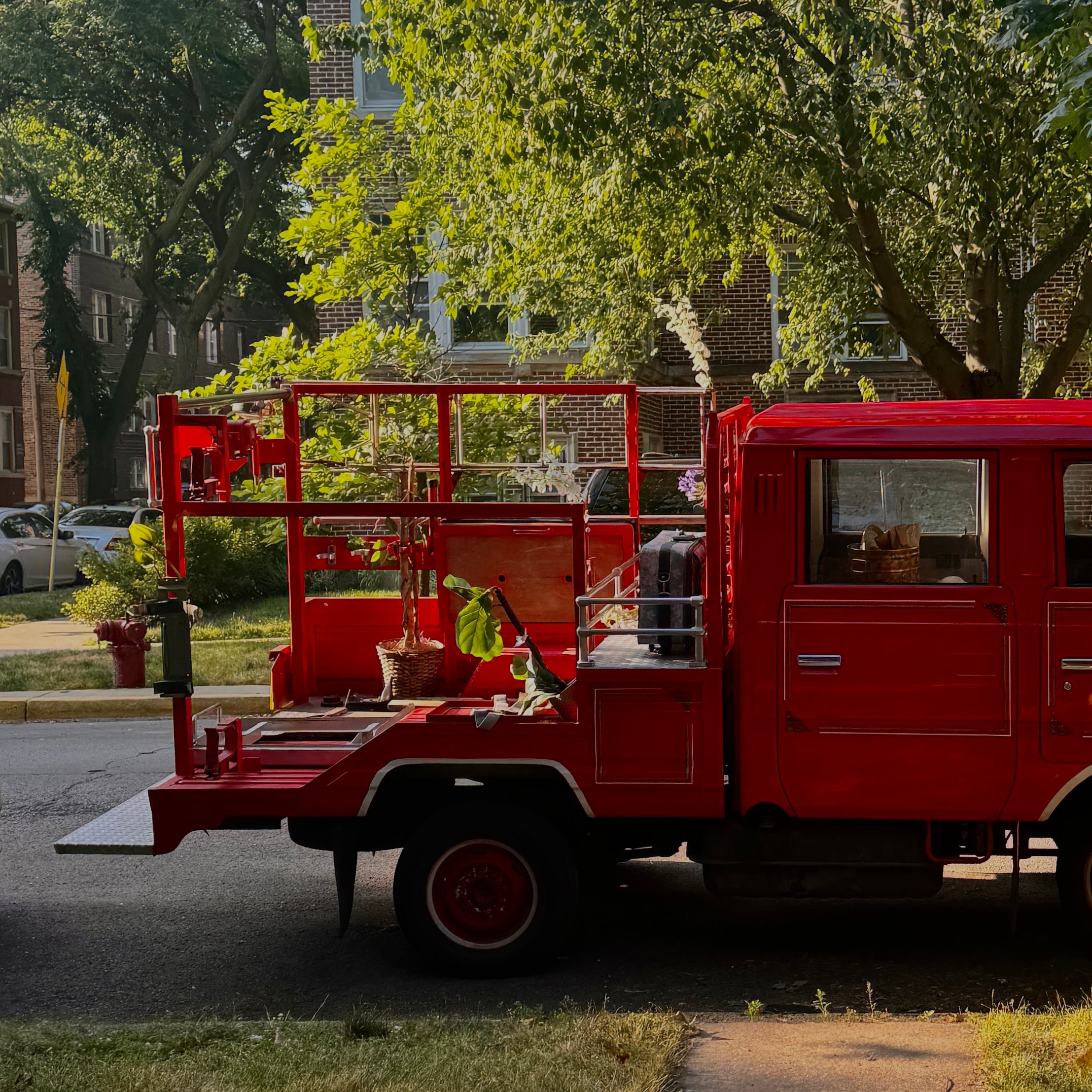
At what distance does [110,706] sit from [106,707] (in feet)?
0.12

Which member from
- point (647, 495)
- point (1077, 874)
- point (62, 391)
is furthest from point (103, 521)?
point (1077, 874)

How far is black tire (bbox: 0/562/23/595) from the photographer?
24.0 m

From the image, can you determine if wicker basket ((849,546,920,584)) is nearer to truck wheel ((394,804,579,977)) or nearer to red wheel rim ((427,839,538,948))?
truck wheel ((394,804,579,977))

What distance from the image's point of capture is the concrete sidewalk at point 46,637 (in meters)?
15.7

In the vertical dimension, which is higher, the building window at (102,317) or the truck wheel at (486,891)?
the building window at (102,317)

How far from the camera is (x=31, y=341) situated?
43250mm

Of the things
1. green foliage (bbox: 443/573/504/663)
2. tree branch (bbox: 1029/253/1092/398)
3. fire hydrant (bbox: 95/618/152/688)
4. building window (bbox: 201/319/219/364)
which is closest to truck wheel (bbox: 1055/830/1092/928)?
green foliage (bbox: 443/573/504/663)

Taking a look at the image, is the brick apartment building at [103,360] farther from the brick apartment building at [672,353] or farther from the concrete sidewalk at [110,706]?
the concrete sidewalk at [110,706]

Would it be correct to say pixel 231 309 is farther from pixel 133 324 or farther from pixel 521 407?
pixel 521 407

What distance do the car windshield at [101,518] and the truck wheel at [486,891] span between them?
25.1m

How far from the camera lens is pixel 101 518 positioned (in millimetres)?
29641

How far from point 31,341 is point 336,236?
95.3 feet

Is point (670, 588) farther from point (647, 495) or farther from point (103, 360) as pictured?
point (103, 360)

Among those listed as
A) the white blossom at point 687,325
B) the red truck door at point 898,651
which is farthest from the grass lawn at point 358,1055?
the white blossom at point 687,325
